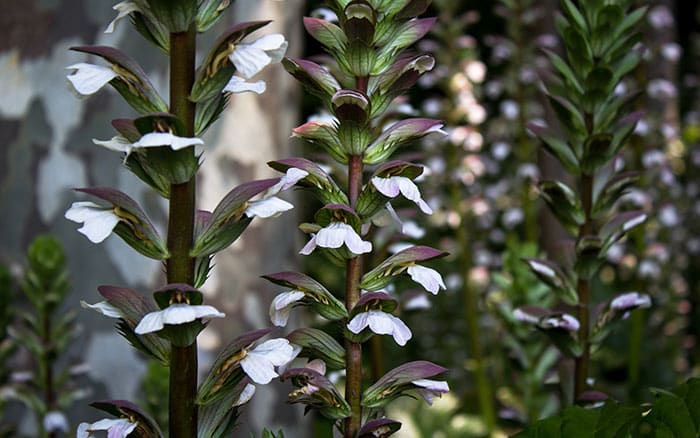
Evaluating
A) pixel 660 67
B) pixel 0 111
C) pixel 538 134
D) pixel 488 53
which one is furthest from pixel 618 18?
pixel 488 53

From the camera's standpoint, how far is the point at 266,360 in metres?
0.81

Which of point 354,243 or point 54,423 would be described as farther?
point 54,423

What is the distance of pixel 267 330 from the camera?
814mm

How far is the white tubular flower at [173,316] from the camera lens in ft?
2.44

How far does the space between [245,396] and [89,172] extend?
1.47 meters

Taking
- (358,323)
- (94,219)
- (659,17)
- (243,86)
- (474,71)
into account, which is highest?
(659,17)

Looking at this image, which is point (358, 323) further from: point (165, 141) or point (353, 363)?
point (165, 141)

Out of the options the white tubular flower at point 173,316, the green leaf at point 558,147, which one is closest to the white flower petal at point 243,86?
the white tubular flower at point 173,316

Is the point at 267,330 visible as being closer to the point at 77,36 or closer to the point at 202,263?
the point at 202,263

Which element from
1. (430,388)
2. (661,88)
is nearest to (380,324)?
(430,388)

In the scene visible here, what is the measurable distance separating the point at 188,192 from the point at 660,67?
3.14 m

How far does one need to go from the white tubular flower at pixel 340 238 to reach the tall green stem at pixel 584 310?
54 cm

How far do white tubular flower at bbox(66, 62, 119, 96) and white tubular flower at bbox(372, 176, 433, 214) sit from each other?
304mm

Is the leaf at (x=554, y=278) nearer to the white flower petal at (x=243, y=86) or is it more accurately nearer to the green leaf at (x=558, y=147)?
the green leaf at (x=558, y=147)
